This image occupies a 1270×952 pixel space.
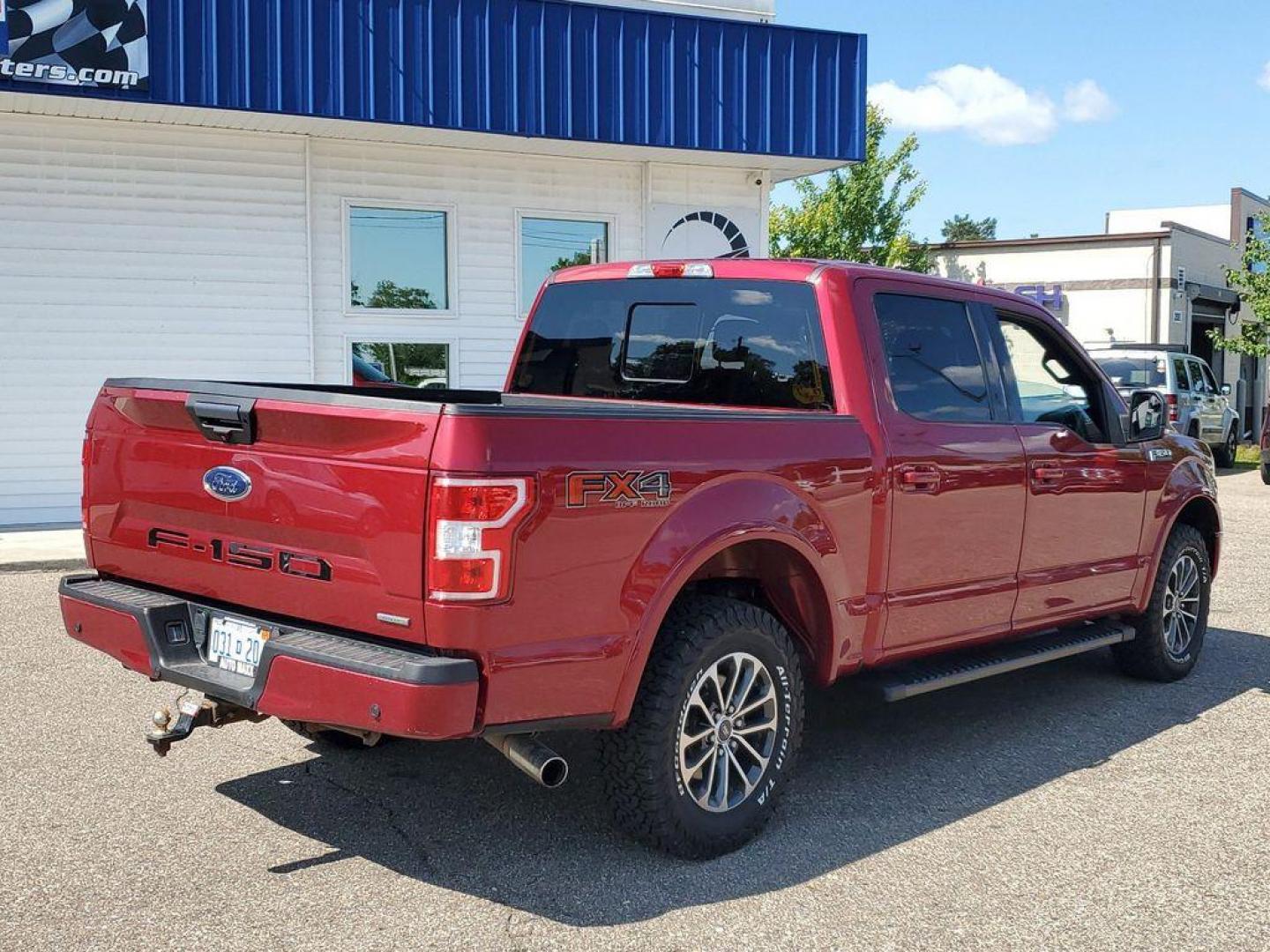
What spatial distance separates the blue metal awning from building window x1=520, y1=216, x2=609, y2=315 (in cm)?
163

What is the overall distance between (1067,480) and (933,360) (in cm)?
97

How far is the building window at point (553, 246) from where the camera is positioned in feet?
45.9

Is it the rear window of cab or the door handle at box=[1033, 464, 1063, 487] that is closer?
the rear window of cab

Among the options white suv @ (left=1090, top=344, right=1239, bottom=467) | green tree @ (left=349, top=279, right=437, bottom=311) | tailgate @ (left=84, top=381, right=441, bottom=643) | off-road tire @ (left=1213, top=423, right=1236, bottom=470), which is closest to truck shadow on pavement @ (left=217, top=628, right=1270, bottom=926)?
tailgate @ (left=84, top=381, right=441, bottom=643)

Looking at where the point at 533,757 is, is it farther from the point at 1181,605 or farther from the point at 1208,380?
the point at 1208,380

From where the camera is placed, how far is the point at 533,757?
3607 millimetres

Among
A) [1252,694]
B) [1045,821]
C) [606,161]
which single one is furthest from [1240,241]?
[1045,821]

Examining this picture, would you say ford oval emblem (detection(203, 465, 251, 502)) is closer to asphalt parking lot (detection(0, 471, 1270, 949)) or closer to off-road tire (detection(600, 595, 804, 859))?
asphalt parking lot (detection(0, 471, 1270, 949))

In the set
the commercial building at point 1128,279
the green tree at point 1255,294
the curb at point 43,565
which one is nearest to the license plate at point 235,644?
the curb at point 43,565

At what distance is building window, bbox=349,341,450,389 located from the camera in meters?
13.4

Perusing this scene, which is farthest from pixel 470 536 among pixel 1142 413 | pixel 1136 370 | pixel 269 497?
pixel 1136 370

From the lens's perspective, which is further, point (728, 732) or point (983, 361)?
point (983, 361)

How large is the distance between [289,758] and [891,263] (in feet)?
104

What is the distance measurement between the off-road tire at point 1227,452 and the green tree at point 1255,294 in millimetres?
7366
